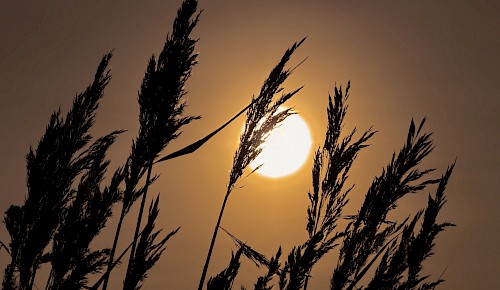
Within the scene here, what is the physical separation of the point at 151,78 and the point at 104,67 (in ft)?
2.89

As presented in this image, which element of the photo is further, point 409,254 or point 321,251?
point 409,254

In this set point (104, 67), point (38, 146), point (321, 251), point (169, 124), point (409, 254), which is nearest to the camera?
point (169, 124)

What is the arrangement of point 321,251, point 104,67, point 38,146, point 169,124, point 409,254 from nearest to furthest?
1. point 169,124
2. point 321,251
3. point 38,146
4. point 104,67
5. point 409,254

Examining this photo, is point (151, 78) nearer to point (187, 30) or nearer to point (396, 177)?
point (187, 30)

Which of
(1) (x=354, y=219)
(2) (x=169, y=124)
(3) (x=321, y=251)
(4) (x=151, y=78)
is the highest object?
(4) (x=151, y=78)

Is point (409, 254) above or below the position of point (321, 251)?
above

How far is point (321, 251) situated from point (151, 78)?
5.47ft

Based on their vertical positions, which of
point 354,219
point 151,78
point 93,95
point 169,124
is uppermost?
point 93,95

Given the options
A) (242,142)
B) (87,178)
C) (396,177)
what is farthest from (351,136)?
(87,178)

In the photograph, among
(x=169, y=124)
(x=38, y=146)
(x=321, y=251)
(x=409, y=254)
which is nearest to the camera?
(x=169, y=124)

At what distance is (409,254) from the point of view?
16.1 feet


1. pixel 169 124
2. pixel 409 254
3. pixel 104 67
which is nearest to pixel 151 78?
pixel 169 124

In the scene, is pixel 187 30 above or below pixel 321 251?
above

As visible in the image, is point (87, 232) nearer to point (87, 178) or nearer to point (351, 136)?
point (87, 178)
